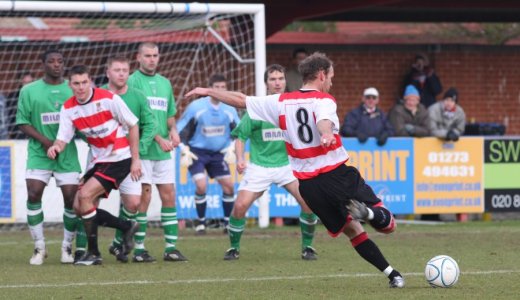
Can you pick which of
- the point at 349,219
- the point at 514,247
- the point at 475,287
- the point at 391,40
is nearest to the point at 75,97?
the point at 349,219

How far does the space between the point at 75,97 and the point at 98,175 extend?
0.80 m

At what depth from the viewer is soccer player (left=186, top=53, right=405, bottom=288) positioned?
9.05m

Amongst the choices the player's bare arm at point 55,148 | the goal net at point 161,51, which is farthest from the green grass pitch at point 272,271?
the goal net at point 161,51

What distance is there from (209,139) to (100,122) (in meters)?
4.23

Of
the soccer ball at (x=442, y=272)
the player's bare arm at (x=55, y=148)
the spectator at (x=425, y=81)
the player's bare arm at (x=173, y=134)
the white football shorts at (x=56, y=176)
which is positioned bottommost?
the soccer ball at (x=442, y=272)

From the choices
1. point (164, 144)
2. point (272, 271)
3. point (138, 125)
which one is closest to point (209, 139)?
point (164, 144)

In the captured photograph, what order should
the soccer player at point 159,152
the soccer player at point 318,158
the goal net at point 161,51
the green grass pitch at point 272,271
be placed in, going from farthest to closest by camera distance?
the goal net at point 161,51, the soccer player at point 159,152, the soccer player at point 318,158, the green grass pitch at point 272,271

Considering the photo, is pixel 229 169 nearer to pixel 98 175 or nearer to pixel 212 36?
pixel 212 36

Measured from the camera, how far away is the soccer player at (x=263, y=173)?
11875mm

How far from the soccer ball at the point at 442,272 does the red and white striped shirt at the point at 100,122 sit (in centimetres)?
357

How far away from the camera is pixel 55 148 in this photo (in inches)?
441

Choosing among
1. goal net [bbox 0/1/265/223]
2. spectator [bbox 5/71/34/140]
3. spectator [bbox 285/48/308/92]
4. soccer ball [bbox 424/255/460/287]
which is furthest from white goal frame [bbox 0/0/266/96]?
soccer ball [bbox 424/255/460/287]

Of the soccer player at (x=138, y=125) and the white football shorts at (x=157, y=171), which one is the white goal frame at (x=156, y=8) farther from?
the white football shorts at (x=157, y=171)

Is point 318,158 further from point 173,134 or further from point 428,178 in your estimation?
point 428,178
